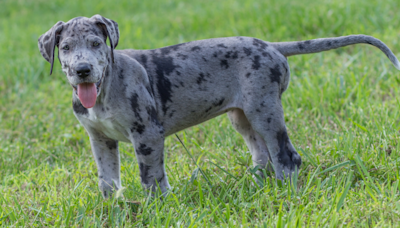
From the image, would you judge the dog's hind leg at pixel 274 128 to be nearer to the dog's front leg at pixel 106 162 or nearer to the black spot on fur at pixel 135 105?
the black spot on fur at pixel 135 105

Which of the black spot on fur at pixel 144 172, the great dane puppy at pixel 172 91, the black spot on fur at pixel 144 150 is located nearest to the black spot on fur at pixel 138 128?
the great dane puppy at pixel 172 91

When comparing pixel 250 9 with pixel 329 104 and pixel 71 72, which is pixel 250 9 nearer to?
pixel 329 104

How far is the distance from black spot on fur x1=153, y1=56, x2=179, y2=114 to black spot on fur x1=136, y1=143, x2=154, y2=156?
0.38 metres

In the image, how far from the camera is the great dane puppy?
3.67 m

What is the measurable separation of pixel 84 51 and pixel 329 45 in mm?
2095

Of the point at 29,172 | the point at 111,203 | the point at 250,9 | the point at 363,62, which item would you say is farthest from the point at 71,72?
the point at 250,9

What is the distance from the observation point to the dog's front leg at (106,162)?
4021mm

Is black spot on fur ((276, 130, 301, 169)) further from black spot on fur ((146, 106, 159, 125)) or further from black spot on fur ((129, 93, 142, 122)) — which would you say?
black spot on fur ((129, 93, 142, 122))

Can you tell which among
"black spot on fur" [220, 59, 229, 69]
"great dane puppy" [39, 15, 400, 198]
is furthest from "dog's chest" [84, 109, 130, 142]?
"black spot on fur" [220, 59, 229, 69]

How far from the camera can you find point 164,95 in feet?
12.9

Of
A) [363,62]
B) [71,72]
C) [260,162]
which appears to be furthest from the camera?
[363,62]

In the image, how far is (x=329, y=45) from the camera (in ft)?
13.2

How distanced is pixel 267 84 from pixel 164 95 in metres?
0.89

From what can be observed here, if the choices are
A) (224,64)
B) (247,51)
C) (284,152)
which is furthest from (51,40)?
(284,152)
